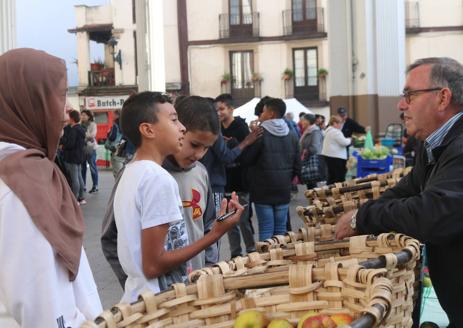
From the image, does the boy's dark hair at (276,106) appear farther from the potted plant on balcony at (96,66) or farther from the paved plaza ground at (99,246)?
the potted plant on balcony at (96,66)

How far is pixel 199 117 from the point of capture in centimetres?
336

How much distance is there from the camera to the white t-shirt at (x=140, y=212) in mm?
2535

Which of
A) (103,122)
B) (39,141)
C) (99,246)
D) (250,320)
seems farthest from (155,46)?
(103,122)

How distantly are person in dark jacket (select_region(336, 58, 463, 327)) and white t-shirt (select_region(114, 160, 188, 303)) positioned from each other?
685mm

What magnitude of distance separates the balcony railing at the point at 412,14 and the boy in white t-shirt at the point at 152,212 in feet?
108

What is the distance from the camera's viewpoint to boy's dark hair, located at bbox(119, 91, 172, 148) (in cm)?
278

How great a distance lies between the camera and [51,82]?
1864 millimetres

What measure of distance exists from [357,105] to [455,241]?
455 inches

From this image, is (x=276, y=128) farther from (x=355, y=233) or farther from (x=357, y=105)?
(x=357, y=105)

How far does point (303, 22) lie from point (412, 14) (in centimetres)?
584

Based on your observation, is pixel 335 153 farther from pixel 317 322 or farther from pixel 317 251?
pixel 317 322

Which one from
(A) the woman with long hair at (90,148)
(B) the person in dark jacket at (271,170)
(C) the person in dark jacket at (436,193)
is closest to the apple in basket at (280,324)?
(C) the person in dark jacket at (436,193)

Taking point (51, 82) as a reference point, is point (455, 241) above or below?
below

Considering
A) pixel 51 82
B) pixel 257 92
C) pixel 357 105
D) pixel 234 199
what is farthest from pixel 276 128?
pixel 257 92
